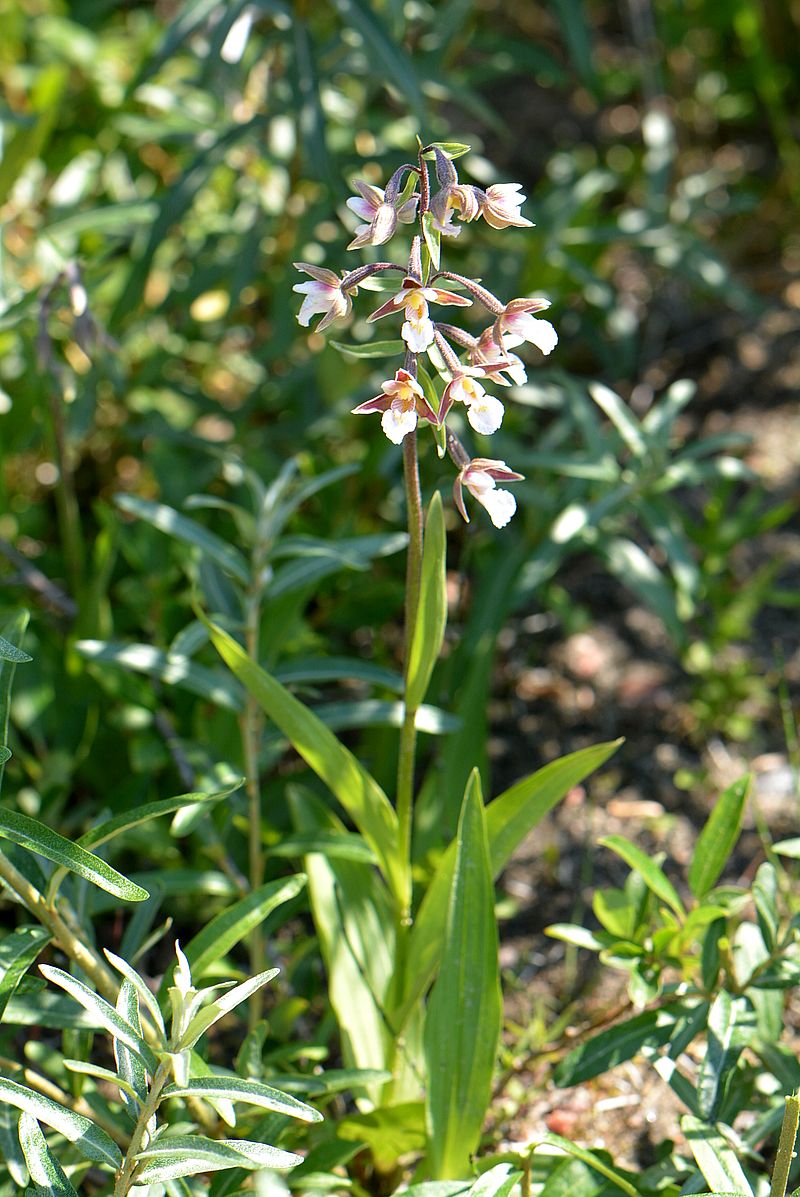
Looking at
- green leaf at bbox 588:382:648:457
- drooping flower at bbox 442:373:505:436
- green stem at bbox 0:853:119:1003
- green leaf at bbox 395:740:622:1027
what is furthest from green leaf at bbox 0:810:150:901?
green leaf at bbox 588:382:648:457

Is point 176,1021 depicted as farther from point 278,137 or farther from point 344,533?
point 278,137

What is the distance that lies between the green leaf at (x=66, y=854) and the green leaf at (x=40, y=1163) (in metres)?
0.23

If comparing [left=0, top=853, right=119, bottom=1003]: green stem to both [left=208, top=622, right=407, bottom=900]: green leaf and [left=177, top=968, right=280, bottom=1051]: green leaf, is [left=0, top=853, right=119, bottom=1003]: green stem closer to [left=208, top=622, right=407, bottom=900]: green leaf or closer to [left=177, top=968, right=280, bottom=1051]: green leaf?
A: [left=177, top=968, right=280, bottom=1051]: green leaf

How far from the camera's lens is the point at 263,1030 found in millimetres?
1416

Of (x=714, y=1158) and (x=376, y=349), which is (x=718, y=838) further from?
(x=376, y=349)

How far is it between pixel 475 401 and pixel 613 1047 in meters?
0.83

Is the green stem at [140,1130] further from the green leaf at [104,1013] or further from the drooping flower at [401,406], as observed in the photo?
the drooping flower at [401,406]

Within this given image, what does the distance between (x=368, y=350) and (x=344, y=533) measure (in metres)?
0.98

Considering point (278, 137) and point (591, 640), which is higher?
point (278, 137)

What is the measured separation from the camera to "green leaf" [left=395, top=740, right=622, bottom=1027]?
1.50 metres

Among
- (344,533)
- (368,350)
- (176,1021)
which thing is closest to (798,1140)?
(176,1021)

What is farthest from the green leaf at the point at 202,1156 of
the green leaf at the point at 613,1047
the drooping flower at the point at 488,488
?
the drooping flower at the point at 488,488

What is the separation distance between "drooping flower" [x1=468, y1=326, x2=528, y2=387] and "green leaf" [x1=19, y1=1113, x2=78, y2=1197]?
0.87 m

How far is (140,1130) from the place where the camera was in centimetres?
118
